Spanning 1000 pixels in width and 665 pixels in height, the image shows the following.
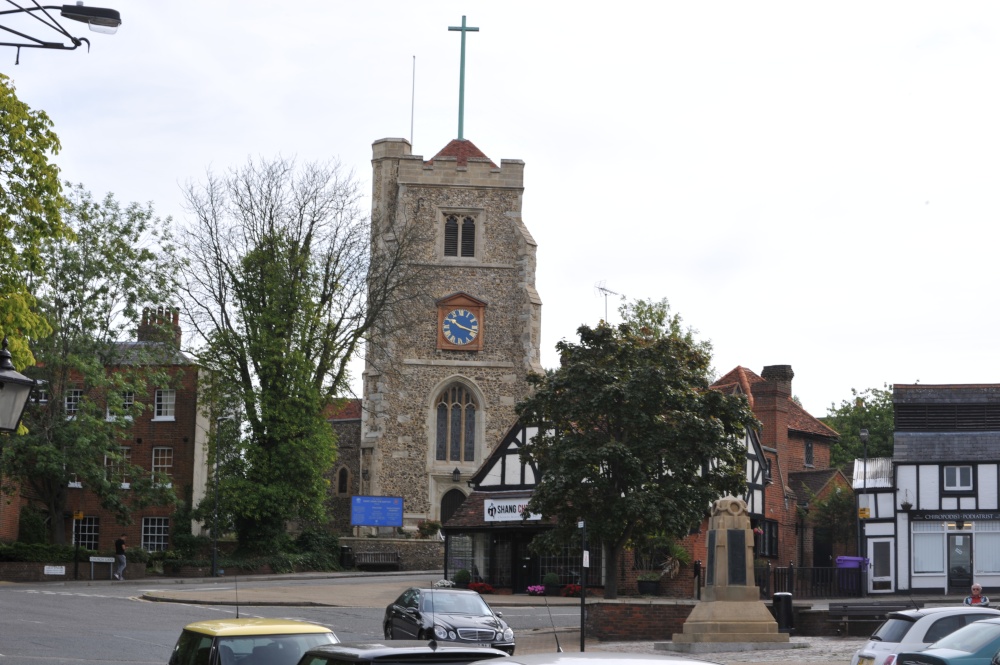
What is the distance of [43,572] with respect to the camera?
4259cm

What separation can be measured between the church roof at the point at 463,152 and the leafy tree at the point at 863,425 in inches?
900

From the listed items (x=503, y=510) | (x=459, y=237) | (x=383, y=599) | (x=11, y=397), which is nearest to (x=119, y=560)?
(x=383, y=599)

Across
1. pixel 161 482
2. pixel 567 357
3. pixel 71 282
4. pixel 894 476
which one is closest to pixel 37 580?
pixel 161 482

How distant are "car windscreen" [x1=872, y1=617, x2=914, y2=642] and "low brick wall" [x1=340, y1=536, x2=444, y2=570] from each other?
38512mm

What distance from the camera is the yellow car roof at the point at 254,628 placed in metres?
10.8

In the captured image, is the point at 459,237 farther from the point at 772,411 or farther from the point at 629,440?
the point at 629,440

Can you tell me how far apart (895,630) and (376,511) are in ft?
134

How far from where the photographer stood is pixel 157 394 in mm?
54219

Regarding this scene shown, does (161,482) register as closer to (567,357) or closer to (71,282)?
(71,282)

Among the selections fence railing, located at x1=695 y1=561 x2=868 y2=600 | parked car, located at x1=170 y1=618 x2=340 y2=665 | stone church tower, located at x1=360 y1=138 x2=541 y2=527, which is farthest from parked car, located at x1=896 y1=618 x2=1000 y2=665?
stone church tower, located at x1=360 y1=138 x2=541 y2=527

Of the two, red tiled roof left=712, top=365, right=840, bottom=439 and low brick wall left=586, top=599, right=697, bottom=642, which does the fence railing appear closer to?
red tiled roof left=712, top=365, right=840, bottom=439

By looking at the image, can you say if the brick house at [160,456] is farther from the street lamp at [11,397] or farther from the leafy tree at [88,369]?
the street lamp at [11,397]

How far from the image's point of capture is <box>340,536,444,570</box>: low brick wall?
5341 cm

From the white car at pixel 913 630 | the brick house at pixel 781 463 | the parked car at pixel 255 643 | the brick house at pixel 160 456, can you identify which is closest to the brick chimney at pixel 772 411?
the brick house at pixel 781 463
